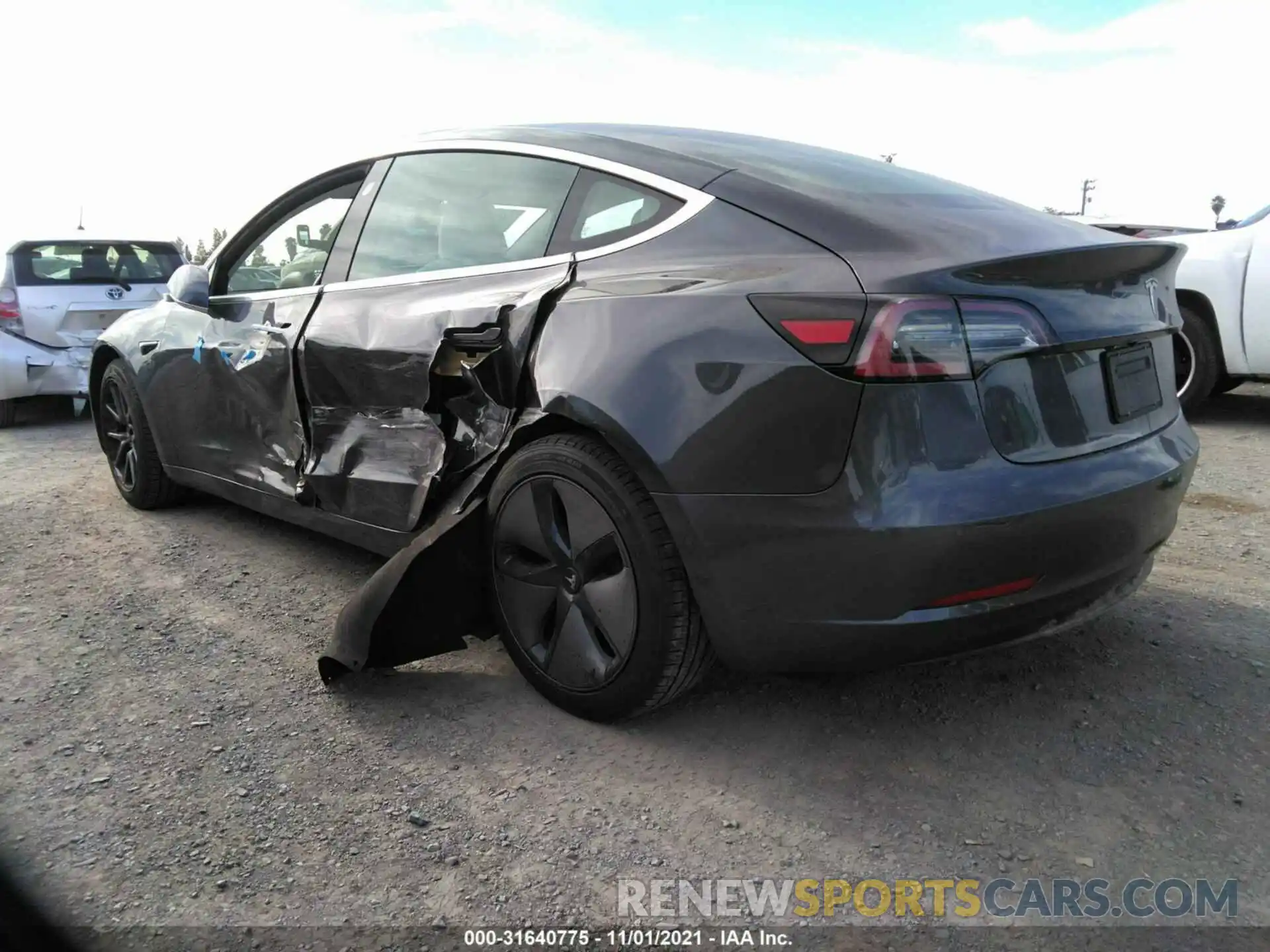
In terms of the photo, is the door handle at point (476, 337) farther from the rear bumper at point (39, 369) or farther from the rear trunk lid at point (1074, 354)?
the rear bumper at point (39, 369)

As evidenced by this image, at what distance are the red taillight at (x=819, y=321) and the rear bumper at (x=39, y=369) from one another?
7076mm

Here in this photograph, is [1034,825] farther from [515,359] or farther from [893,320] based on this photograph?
[515,359]

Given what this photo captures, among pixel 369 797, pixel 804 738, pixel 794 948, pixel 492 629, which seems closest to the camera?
pixel 794 948

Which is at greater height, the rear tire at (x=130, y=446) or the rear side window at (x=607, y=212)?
the rear side window at (x=607, y=212)

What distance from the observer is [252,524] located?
15.1 ft

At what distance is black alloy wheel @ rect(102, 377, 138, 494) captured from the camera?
4758 millimetres

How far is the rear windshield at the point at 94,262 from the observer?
7.76 m

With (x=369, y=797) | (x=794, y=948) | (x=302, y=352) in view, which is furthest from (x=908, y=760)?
(x=302, y=352)

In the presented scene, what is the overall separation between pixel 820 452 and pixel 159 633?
241cm

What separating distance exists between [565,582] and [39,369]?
6.87 meters

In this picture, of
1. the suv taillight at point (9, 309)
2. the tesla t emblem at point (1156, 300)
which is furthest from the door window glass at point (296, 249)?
the suv taillight at point (9, 309)

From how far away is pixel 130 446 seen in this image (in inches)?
189

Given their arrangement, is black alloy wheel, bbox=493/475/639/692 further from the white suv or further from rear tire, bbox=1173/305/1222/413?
the white suv

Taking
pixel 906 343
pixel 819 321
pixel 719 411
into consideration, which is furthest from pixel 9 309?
pixel 906 343
